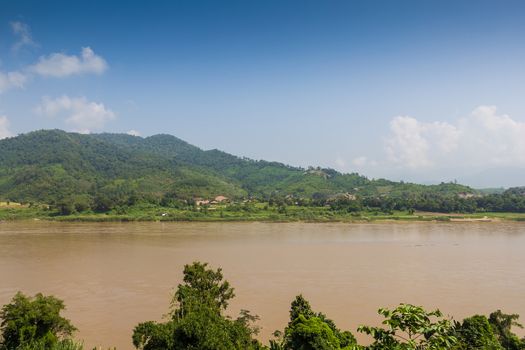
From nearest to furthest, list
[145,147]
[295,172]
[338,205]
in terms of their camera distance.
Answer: [338,205] < [295,172] < [145,147]

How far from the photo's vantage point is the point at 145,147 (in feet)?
631

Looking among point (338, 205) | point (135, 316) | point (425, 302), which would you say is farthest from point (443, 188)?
point (135, 316)

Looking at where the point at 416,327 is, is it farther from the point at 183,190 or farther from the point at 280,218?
the point at 183,190

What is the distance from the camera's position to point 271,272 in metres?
21.4

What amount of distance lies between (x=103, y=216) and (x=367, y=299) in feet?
148

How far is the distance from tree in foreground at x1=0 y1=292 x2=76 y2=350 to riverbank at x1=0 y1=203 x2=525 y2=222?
4377cm

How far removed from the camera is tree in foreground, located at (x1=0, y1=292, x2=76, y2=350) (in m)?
8.92

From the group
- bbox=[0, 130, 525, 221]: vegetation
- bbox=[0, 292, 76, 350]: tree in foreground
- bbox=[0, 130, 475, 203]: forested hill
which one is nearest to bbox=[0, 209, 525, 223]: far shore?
bbox=[0, 130, 525, 221]: vegetation

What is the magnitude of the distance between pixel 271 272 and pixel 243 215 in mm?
35341

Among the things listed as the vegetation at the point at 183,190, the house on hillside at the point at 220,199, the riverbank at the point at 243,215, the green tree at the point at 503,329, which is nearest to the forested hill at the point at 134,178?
the vegetation at the point at 183,190

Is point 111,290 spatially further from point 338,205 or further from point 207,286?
point 338,205

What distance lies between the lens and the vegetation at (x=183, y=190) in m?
59.0

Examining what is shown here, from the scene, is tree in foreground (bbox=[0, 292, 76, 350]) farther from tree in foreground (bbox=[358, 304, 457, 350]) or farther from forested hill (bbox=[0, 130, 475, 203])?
forested hill (bbox=[0, 130, 475, 203])

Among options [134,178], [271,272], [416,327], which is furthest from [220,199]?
[416,327]
